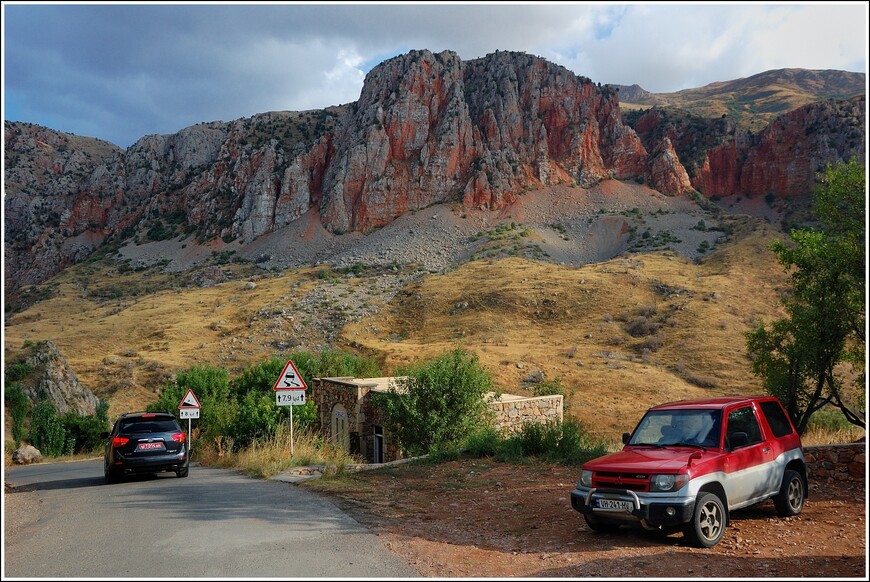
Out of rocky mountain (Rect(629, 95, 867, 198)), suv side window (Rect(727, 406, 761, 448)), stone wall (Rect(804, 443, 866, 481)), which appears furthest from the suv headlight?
rocky mountain (Rect(629, 95, 867, 198))

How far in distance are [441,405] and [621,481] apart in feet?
32.3

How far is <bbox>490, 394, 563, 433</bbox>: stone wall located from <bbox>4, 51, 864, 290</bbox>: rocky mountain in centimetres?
7297

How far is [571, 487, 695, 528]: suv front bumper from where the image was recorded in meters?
7.32

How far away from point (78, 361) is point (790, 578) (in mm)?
51156

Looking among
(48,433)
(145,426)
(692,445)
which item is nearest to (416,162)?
(48,433)

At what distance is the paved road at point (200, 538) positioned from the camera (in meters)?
6.76

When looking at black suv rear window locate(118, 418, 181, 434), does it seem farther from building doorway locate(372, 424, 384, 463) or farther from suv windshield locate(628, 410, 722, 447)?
suv windshield locate(628, 410, 722, 447)

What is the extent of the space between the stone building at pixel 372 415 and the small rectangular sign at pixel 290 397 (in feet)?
15.6

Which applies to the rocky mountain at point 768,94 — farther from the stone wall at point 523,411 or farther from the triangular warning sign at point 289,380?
the triangular warning sign at point 289,380

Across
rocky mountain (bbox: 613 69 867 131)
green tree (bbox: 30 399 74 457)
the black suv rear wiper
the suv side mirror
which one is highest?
rocky mountain (bbox: 613 69 867 131)

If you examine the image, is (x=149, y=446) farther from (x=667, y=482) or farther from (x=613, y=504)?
(x=667, y=482)

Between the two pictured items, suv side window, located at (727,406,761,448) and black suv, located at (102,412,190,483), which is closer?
suv side window, located at (727,406,761,448)

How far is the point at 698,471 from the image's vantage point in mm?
7555

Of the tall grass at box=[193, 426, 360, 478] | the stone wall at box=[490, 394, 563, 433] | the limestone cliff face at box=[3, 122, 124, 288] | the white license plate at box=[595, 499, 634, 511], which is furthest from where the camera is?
the limestone cliff face at box=[3, 122, 124, 288]
